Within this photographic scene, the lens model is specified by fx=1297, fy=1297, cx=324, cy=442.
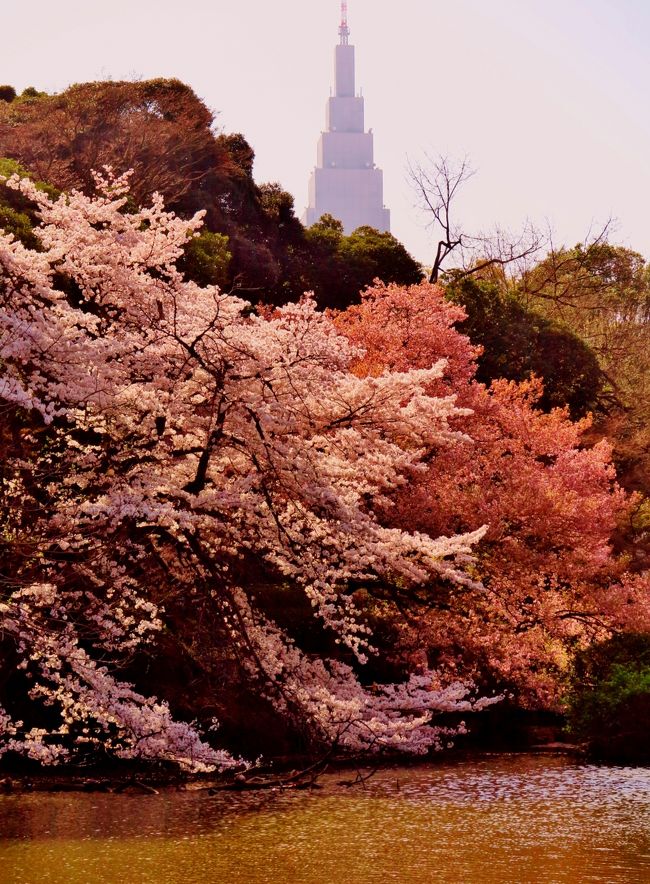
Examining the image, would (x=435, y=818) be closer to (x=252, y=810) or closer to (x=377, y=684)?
(x=252, y=810)

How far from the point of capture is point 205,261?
29.7m

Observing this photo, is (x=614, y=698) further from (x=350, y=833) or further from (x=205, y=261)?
(x=205, y=261)

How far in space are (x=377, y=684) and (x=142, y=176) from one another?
1976cm

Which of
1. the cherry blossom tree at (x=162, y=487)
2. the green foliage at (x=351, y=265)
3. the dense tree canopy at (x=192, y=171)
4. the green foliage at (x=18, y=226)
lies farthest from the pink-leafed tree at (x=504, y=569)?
the green foliage at (x=351, y=265)

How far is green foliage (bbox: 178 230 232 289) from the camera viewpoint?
29344 mm

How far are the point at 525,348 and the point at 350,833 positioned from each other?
934 inches

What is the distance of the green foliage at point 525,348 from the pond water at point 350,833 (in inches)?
728

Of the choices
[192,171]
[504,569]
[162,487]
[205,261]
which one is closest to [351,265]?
[192,171]

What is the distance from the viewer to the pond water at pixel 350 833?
Answer: 1254cm

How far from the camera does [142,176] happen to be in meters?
35.1

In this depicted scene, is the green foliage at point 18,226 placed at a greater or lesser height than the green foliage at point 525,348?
lesser

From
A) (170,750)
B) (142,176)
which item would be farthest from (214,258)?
(170,750)

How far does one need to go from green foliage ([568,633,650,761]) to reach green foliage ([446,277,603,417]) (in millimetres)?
14543

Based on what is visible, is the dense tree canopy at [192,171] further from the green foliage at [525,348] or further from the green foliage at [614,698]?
the green foliage at [614,698]
